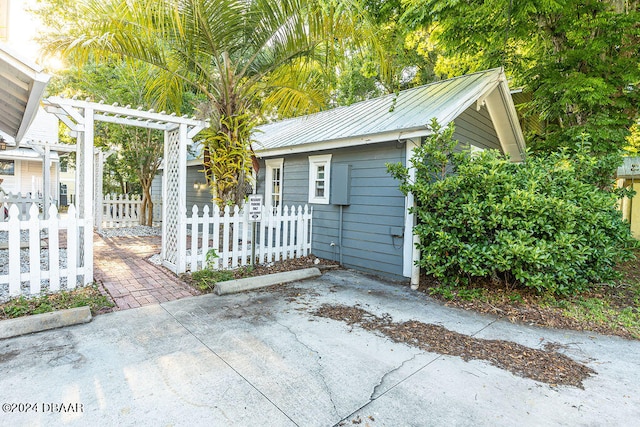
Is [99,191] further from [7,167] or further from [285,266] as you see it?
[285,266]

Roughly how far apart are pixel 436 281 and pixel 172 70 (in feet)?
18.8

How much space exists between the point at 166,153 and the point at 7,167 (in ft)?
42.3

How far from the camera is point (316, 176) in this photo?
7.19 m

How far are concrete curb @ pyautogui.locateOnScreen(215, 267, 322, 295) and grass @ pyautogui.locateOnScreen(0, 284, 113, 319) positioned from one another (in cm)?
137

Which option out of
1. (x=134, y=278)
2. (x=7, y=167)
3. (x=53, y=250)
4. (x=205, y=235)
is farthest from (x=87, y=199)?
(x=7, y=167)

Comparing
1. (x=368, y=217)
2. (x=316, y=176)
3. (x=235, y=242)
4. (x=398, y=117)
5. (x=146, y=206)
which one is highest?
(x=398, y=117)

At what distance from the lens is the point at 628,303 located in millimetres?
4527

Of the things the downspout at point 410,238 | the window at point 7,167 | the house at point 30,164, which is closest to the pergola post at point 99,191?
the house at point 30,164

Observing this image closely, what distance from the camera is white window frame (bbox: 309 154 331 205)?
22.3 ft

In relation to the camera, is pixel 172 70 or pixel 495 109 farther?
pixel 495 109

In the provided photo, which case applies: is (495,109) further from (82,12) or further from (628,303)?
(82,12)

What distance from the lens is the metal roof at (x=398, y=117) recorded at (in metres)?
5.35

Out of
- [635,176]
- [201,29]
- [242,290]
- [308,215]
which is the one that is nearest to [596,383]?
[242,290]

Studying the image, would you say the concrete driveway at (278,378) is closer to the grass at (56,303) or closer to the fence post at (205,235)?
the grass at (56,303)
